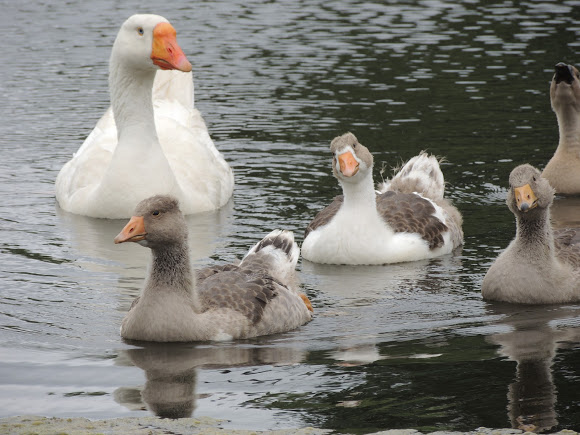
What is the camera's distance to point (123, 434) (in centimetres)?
715

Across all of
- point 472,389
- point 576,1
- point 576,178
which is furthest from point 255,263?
point 576,1

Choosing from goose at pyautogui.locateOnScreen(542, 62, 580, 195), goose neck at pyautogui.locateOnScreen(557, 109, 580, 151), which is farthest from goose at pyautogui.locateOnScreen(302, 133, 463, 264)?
goose neck at pyautogui.locateOnScreen(557, 109, 580, 151)

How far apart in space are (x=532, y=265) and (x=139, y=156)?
5.21 meters

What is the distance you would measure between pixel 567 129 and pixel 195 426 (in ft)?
30.3

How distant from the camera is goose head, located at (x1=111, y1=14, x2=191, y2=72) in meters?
13.3

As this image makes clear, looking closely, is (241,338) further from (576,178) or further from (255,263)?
(576,178)

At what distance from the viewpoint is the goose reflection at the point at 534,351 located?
24.6 ft

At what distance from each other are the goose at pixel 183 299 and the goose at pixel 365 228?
7.13 feet

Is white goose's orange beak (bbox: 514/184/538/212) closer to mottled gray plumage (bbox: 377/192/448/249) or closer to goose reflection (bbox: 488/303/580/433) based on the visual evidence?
goose reflection (bbox: 488/303/580/433)

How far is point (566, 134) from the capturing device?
597 inches

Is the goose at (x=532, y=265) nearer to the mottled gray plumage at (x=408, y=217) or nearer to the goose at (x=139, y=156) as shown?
the mottled gray plumage at (x=408, y=217)

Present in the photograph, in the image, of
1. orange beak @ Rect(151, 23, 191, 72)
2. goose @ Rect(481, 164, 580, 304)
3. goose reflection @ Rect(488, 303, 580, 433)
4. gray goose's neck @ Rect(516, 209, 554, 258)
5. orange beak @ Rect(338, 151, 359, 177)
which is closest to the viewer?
goose reflection @ Rect(488, 303, 580, 433)

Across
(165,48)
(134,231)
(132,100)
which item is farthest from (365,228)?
(132,100)

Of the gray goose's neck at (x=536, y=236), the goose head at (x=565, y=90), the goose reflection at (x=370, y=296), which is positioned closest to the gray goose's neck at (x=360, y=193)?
the goose reflection at (x=370, y=296)
